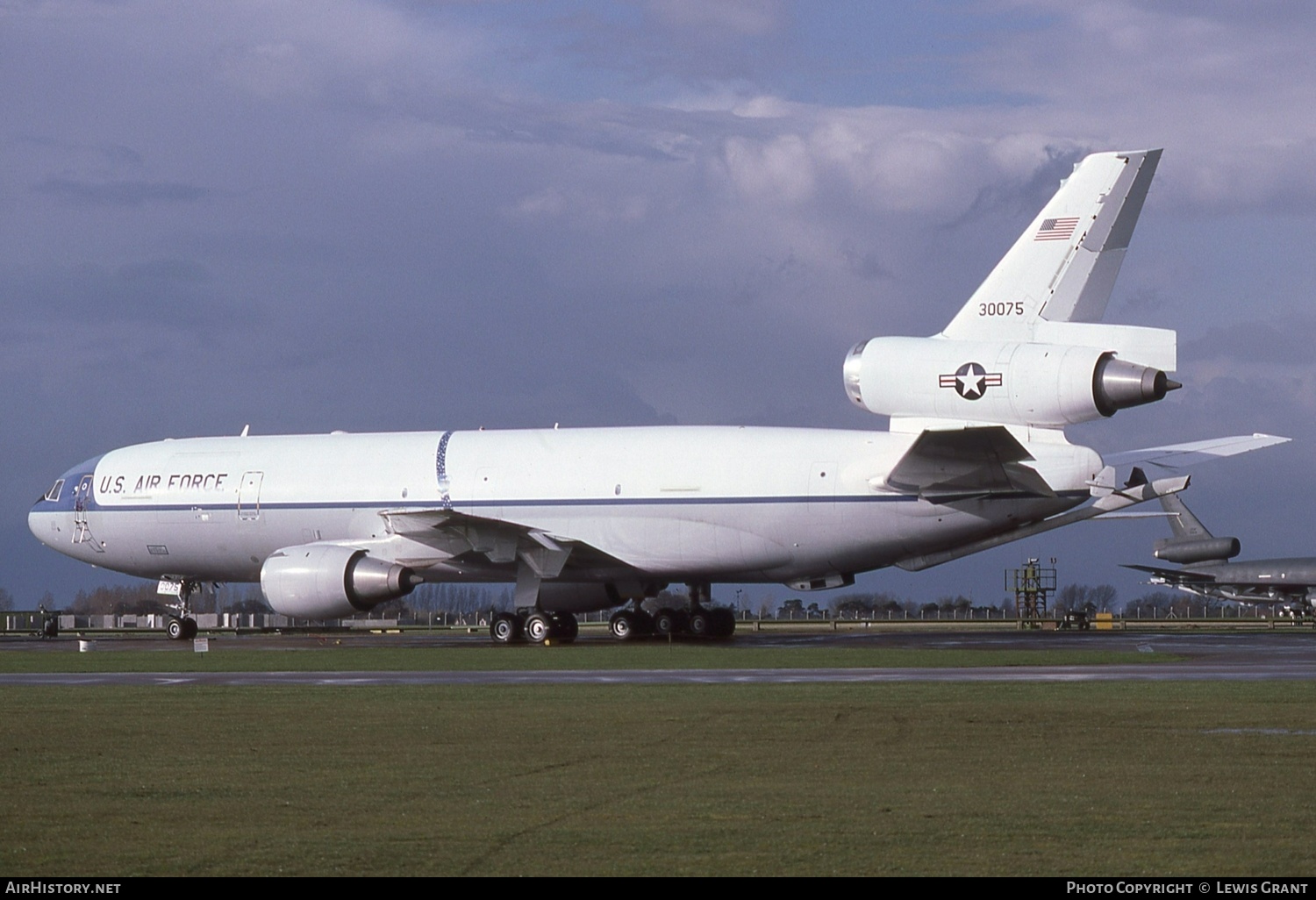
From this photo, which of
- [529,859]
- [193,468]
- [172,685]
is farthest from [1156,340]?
[193,468]

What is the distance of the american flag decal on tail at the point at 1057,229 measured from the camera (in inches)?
1241

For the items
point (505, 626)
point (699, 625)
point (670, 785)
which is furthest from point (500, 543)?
point (670, 785)

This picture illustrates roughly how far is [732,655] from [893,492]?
593 cm

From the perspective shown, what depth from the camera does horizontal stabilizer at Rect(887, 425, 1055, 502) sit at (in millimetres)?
Result: 32469

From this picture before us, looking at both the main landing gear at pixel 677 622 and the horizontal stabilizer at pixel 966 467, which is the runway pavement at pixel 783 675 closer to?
the horizontal stabilizer at pixel 966 467

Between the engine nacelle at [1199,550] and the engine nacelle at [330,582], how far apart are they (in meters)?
50.3

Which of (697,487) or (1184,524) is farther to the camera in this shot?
(1184,524)

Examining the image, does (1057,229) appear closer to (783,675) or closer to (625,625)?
(783,675)

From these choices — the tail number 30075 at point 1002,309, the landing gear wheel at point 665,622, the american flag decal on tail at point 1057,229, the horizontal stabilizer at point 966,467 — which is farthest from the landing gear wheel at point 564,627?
the american flag decal on tail at point 1057,229

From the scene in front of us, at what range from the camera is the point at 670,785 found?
12.3 m

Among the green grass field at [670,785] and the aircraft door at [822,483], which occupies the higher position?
the aircraft door at [822,483]

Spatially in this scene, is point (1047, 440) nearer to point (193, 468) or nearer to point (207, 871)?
point (193, 468)

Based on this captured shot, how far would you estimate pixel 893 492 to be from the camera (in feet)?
116

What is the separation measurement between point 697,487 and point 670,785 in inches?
→ 1009
